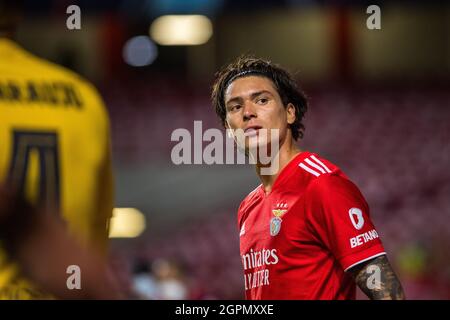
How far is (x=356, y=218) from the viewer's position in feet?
9.83

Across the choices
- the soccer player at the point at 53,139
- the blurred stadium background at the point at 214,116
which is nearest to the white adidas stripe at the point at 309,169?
the soccer player at the point at 53,139

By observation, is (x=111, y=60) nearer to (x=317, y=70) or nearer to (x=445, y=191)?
(x=317, y=70)

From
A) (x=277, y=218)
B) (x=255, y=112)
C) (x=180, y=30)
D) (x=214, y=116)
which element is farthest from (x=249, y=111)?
(x=180, y=30)

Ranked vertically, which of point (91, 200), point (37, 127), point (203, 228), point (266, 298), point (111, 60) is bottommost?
point (203, 228)

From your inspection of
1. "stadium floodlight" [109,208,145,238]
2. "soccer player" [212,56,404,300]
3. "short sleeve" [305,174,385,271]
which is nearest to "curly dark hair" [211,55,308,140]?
"soccer player" [212,56,404,300]

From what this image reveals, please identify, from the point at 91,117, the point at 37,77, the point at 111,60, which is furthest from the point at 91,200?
the point at 111,60

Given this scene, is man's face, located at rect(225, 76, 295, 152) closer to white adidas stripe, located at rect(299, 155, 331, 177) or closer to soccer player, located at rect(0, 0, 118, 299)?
white adidas stripe, located at rect(299, 155, 331, 177)

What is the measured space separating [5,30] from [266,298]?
1368 millimetres

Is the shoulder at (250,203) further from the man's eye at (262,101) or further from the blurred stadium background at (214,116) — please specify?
the blurred stadium background at (214,116)

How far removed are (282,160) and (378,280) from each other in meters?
0.71

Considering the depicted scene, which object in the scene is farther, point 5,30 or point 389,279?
point 389,279

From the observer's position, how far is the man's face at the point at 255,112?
3416 mm

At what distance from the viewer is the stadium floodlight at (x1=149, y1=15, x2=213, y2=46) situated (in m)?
17.8

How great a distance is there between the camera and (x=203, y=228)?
543 inches
